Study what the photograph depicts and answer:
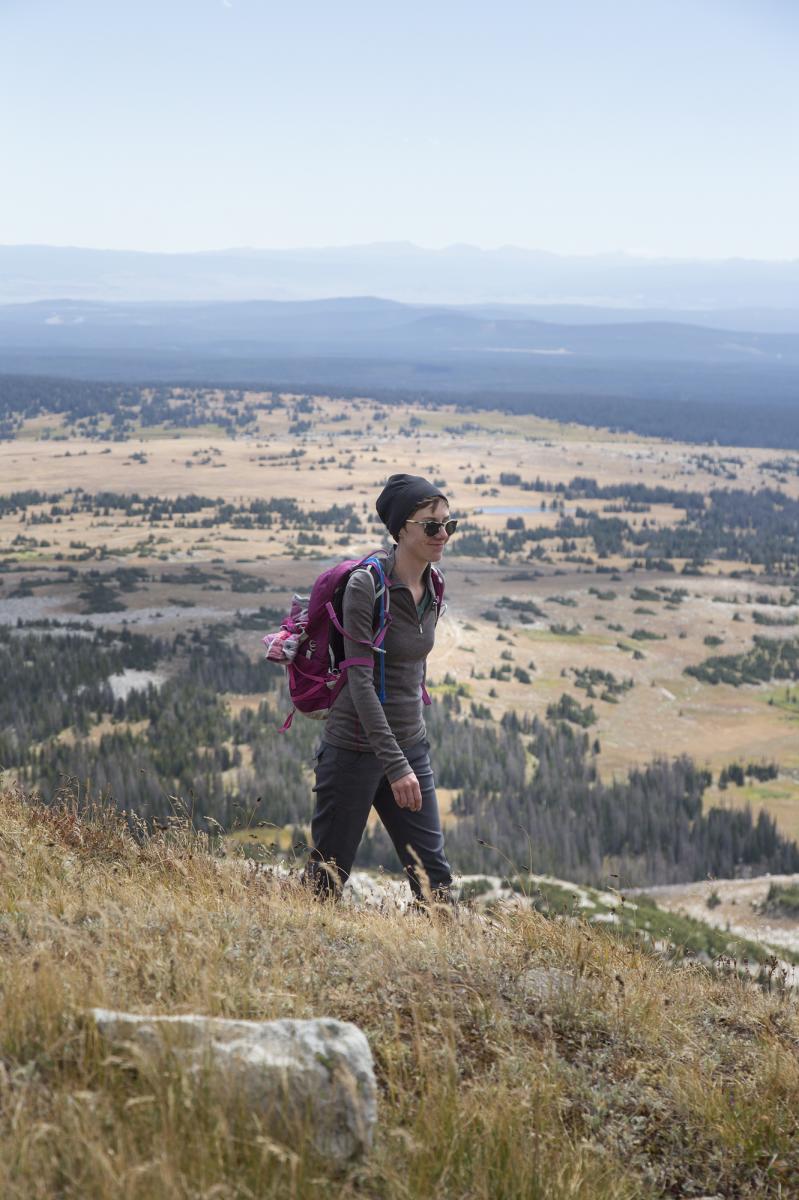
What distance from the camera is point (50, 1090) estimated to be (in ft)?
10.3

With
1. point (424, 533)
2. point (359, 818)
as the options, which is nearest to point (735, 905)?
point (359, 818)

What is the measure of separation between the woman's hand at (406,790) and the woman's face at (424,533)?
3.27 ft

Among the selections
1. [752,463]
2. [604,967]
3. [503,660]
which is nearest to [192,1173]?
[604,967]

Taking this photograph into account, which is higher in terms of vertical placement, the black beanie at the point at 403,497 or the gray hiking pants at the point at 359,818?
the black beanie at the point at 403,497

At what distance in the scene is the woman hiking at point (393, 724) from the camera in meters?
4.95

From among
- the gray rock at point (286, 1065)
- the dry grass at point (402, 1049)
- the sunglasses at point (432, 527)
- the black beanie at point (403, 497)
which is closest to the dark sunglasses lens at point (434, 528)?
the sunglasses at point (432, 527)

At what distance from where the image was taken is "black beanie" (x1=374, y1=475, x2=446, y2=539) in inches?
199

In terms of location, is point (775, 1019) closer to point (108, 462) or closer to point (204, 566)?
point (204, 566)

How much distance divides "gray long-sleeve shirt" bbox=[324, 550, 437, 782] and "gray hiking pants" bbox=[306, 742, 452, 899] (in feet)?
0.32

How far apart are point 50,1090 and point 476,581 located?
238 feet

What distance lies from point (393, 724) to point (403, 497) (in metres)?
1.08

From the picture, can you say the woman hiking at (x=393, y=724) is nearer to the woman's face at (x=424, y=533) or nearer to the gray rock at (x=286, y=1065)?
the woman's face at (x=424, y=533)

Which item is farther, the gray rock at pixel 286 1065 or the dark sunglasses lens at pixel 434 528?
the dark sunglasses lens at pixel 434 528

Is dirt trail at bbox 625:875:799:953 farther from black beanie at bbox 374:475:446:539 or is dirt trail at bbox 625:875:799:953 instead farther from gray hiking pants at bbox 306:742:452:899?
black beanie at bbox 374:475:446:539
